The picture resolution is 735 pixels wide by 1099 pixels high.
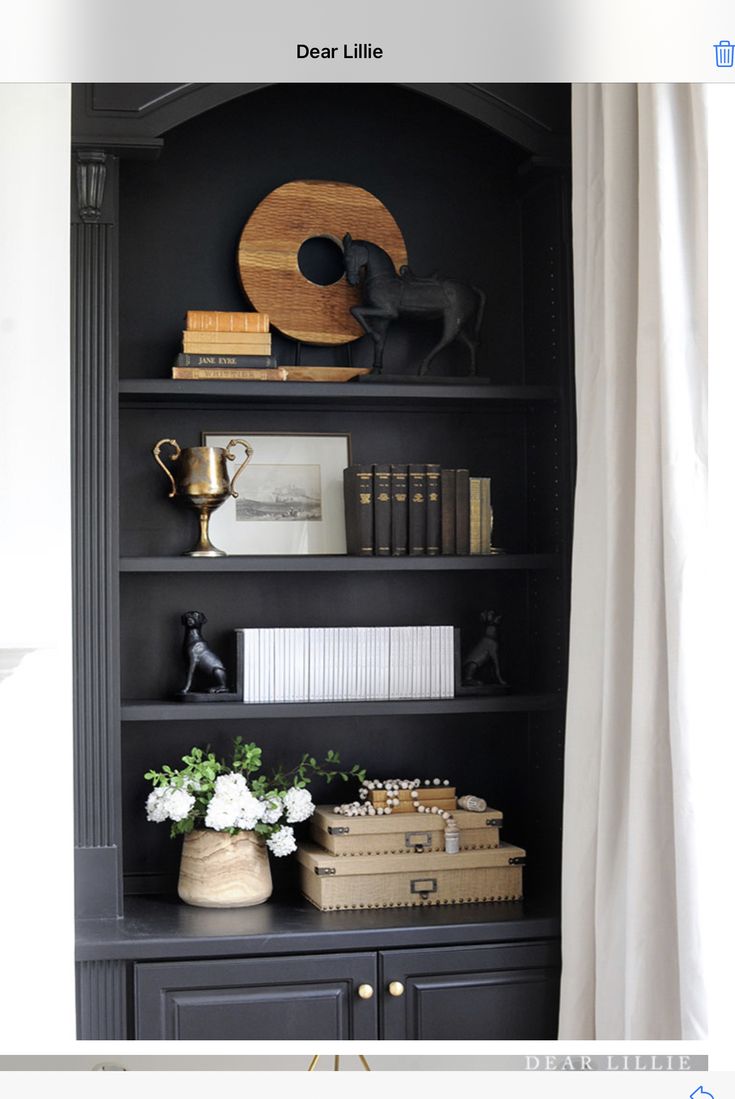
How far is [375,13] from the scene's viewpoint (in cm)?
69

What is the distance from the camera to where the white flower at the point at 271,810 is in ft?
7.58

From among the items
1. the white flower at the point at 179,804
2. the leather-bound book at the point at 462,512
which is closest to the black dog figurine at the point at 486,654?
the leather-bound book at the point at 462,512

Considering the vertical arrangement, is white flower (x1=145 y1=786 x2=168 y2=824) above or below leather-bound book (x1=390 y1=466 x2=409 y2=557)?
below

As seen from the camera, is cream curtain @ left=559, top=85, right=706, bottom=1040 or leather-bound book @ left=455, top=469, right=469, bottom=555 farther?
leather-bound book @ left=455, top=469, right=469, bottom=555

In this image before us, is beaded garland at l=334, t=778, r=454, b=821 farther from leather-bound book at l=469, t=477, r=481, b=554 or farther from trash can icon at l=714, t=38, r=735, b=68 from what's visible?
trash can icon at l=714, t=38, r=735, b=68

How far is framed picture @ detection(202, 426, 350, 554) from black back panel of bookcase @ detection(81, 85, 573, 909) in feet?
0.15

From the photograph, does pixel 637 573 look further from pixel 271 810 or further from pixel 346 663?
pixel 271 810

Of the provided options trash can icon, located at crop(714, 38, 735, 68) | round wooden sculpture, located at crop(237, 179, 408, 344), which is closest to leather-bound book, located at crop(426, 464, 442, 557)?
round wooden sculpture, located at crop(237, 179, 408, 344)

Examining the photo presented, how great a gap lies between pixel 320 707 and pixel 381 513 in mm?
432

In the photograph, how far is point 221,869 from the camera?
230cm

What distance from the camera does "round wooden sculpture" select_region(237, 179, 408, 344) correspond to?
256 centimetres

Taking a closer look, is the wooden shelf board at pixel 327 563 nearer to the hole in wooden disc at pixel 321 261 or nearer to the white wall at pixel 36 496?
the white wall at pixel 36 496
